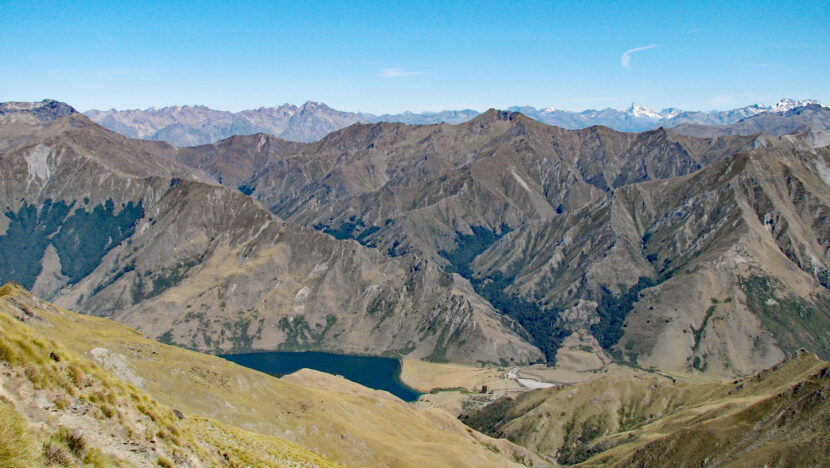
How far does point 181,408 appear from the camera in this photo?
430ft

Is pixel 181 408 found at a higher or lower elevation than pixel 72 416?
lower

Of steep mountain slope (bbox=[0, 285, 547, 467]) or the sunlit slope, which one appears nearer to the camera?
the sunlit slope

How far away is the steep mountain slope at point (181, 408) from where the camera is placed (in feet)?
102

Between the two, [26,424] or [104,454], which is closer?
[26,424]

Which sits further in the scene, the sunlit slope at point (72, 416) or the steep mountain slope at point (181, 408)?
the steep mountain slope at point (181, 408)

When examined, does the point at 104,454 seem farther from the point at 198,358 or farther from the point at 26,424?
the point at 198,358

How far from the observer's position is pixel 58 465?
2455 cm

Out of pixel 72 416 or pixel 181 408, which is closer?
pixel 72 416

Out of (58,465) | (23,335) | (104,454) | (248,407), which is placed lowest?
(248,407)

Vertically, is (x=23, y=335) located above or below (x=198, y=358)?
above

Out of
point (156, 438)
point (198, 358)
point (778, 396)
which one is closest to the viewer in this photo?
point (156, 438)

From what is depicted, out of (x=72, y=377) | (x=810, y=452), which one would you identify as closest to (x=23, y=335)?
(x=72, y=377)

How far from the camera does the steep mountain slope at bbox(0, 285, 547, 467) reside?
31.1 metres

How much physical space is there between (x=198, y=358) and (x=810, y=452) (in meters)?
175
